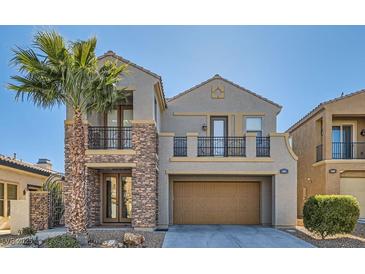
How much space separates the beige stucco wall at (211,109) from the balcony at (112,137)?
3.18 m

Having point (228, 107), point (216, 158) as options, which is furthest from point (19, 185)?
point (228, 107)

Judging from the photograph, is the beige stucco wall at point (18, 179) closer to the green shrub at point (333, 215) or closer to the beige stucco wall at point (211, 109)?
the beige stucco wall at point (211, 109)

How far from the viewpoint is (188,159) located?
619 inches

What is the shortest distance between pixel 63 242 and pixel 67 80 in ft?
15.5

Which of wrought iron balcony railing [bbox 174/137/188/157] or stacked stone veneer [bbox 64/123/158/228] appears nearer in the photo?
stacked stone veneer [bbox 64/123/158/228]

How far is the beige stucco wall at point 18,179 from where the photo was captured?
1601 centimetres

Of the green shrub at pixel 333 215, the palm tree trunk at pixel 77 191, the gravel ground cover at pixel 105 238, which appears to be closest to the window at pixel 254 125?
the green shrub at pixel 333 215

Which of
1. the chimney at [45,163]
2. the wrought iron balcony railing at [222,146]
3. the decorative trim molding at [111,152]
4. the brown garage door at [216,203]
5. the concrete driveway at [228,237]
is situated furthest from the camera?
the chimney at [45,163]

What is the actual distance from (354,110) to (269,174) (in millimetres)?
6030

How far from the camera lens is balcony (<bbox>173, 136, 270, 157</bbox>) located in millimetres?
16156

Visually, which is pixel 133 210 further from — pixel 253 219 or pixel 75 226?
pixel 253 219

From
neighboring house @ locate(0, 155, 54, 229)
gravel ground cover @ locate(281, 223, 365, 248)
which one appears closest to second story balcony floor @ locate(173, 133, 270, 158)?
gravel ground cover @ locate(281, 223, 365, 248)

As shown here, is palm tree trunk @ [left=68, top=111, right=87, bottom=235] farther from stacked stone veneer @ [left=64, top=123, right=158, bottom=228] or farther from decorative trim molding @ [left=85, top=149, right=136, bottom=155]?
stacked stone veneer @ [left=64, top=123, right=158, bottom=228]

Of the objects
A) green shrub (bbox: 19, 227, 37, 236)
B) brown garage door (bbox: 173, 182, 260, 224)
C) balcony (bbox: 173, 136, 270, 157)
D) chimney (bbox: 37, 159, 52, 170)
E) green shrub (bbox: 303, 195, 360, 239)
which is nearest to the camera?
green shrub (bbox: 303, 195, 360, 239)
